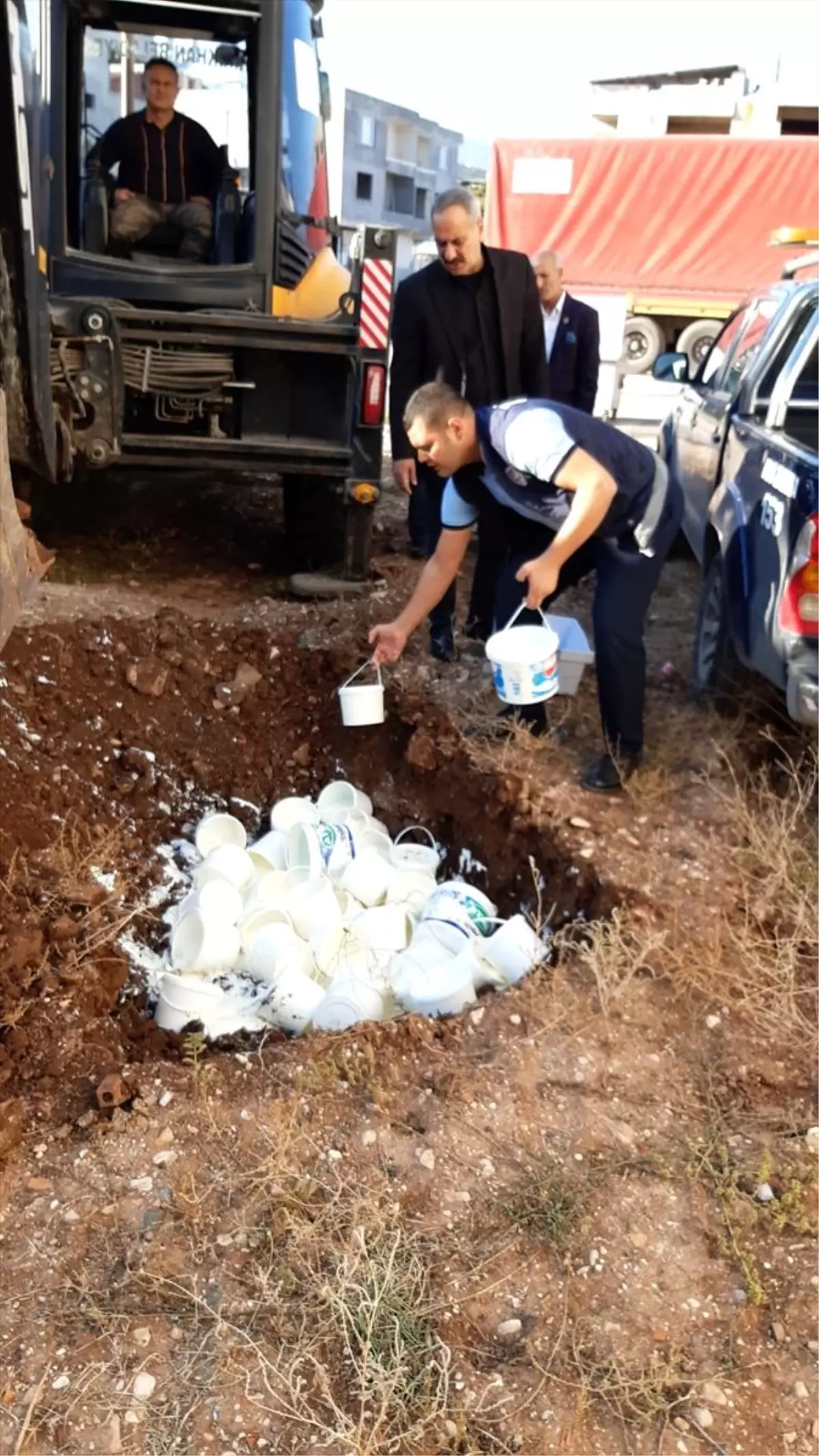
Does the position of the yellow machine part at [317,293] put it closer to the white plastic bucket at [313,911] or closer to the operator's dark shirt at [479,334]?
the operator's dark shirt at [479,334]

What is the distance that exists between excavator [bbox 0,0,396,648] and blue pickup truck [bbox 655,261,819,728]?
5.49 feet

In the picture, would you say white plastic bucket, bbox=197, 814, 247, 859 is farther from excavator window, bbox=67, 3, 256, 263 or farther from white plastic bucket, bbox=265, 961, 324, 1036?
excavator window, bbox=67, 3, 256, 263

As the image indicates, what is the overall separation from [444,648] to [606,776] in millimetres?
1294

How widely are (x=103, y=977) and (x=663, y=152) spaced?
1573 centimetres

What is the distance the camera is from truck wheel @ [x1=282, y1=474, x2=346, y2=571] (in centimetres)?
654

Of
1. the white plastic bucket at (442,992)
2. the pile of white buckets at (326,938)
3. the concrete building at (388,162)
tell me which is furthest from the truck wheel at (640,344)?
the concrete building at (388,162)

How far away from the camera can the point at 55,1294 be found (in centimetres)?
245

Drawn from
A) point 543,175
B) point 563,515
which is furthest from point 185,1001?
point 543,175

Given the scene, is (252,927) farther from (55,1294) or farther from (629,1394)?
(629,1394)

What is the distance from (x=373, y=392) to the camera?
586cm

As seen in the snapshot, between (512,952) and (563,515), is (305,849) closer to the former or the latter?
(512,952)

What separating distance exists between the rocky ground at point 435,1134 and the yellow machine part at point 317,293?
2.37 metres

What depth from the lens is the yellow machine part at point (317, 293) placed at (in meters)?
6.36

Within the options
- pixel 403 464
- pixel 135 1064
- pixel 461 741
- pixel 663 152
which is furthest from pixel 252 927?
pixel 663 152
